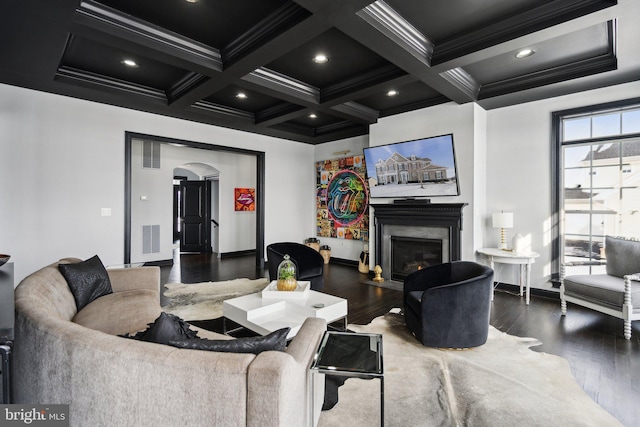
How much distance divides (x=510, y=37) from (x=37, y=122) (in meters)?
5.59

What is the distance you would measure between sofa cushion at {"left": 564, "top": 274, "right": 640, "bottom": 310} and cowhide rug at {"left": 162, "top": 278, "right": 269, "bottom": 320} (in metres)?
3.93

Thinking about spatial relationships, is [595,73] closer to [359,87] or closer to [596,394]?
[359,87]

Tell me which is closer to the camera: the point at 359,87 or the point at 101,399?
the point at 101,399

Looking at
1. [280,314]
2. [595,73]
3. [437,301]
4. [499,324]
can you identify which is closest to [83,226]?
[280,314]

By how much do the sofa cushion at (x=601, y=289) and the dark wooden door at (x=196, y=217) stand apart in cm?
813

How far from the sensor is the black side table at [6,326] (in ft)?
4.47

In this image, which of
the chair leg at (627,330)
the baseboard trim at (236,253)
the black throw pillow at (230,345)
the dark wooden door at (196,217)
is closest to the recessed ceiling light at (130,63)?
the black throw pillow at (230,345)

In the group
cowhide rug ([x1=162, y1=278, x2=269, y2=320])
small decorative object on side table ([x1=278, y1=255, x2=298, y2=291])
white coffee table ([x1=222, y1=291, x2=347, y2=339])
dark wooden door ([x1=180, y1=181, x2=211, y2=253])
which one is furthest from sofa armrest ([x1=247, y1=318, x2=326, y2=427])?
dark wooden door ([x1=180, y1=181, x2=211, y2=253])

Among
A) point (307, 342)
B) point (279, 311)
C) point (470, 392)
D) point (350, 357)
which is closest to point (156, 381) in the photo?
point (307, 342)

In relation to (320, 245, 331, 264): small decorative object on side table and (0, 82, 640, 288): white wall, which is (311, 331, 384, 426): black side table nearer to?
(0, 82, 640, 288): white wall

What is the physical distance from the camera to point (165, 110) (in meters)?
5.03

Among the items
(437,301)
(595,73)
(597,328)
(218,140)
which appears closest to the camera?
(437,301)

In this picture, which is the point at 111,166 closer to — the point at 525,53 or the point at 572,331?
the point at 525,53

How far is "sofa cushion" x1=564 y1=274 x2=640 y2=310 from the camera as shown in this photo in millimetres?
A: 3062
